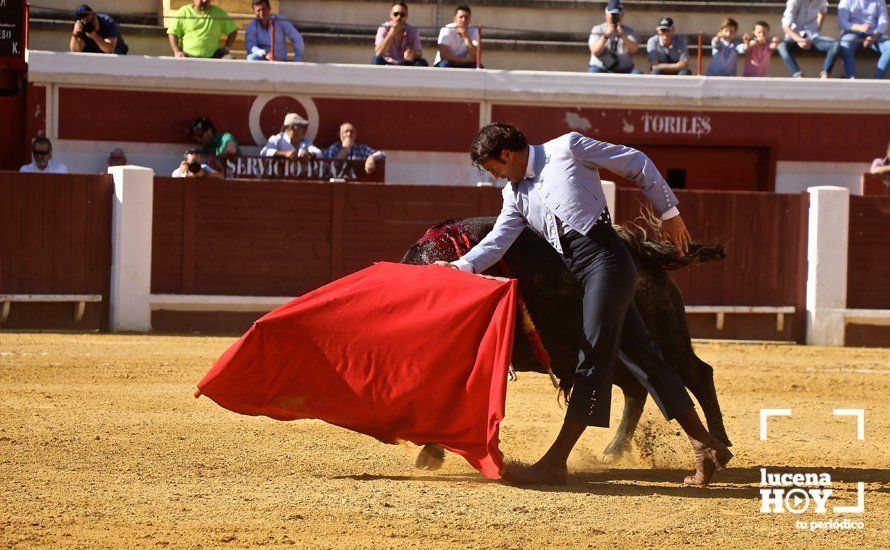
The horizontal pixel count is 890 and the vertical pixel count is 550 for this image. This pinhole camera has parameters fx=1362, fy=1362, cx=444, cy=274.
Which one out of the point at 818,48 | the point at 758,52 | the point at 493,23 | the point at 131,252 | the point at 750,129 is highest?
the point at 493,23

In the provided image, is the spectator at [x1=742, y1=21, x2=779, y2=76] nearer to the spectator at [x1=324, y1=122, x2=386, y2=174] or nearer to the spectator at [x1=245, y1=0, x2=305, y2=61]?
the spectator at [x1=324, y1=122, x2=386, y2=174]

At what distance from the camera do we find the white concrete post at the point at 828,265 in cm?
1115

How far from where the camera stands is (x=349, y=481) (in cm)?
482

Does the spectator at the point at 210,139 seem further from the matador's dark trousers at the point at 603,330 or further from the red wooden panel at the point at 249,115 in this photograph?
the matador's dark trousers at the point at 603,330

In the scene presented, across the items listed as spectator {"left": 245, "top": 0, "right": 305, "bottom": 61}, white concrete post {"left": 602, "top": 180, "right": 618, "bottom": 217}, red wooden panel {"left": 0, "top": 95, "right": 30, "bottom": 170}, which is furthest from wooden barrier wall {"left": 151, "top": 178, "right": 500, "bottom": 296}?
spectator {"left": 245, "top": 0, "right": 305, "bottom": 61}

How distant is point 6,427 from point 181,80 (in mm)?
7392

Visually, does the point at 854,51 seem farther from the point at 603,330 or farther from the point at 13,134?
the point at 603,330

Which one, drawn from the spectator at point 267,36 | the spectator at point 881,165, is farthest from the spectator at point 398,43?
the spectator at point 881,165

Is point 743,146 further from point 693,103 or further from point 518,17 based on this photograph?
point 518,17

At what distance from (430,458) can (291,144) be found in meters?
7.52

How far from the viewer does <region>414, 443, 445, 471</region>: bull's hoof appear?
5.18 metres

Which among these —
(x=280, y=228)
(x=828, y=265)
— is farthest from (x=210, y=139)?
(x=828, y=265)

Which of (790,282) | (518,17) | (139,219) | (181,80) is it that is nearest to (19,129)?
(181,80)

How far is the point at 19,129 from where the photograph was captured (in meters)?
12.5
